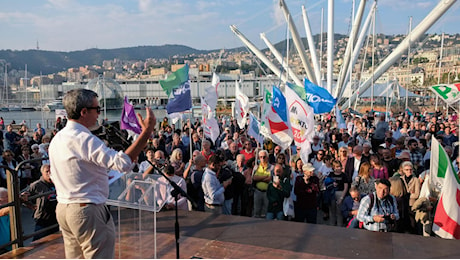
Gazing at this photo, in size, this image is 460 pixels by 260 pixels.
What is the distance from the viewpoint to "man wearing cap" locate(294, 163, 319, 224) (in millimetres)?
6727

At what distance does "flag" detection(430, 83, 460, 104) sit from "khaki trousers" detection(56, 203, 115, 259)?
925 cm

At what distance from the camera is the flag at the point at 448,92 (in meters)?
9.72

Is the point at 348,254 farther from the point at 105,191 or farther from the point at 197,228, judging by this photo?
the point at 105,191

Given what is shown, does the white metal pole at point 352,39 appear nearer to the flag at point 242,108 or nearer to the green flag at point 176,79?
the flag at point 242,108

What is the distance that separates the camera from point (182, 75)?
1127 cm

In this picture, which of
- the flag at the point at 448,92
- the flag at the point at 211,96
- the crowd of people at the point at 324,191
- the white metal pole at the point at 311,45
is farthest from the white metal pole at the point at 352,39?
the crowd of people at the point at 324,191

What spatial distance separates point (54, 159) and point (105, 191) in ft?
1.52

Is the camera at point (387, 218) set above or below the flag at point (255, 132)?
below

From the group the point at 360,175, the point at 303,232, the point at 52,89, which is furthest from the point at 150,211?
the point at 52,89

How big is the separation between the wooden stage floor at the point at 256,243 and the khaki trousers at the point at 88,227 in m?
1.15

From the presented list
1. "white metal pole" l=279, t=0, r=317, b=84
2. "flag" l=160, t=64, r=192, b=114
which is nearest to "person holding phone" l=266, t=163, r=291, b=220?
"flag" l=160, t=64, r=192, b=114

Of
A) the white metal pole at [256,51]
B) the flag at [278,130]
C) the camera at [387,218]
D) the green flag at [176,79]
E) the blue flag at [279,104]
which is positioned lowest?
the camera at [387,218]

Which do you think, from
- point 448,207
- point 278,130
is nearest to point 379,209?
point 448,207

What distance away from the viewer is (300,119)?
884cm
